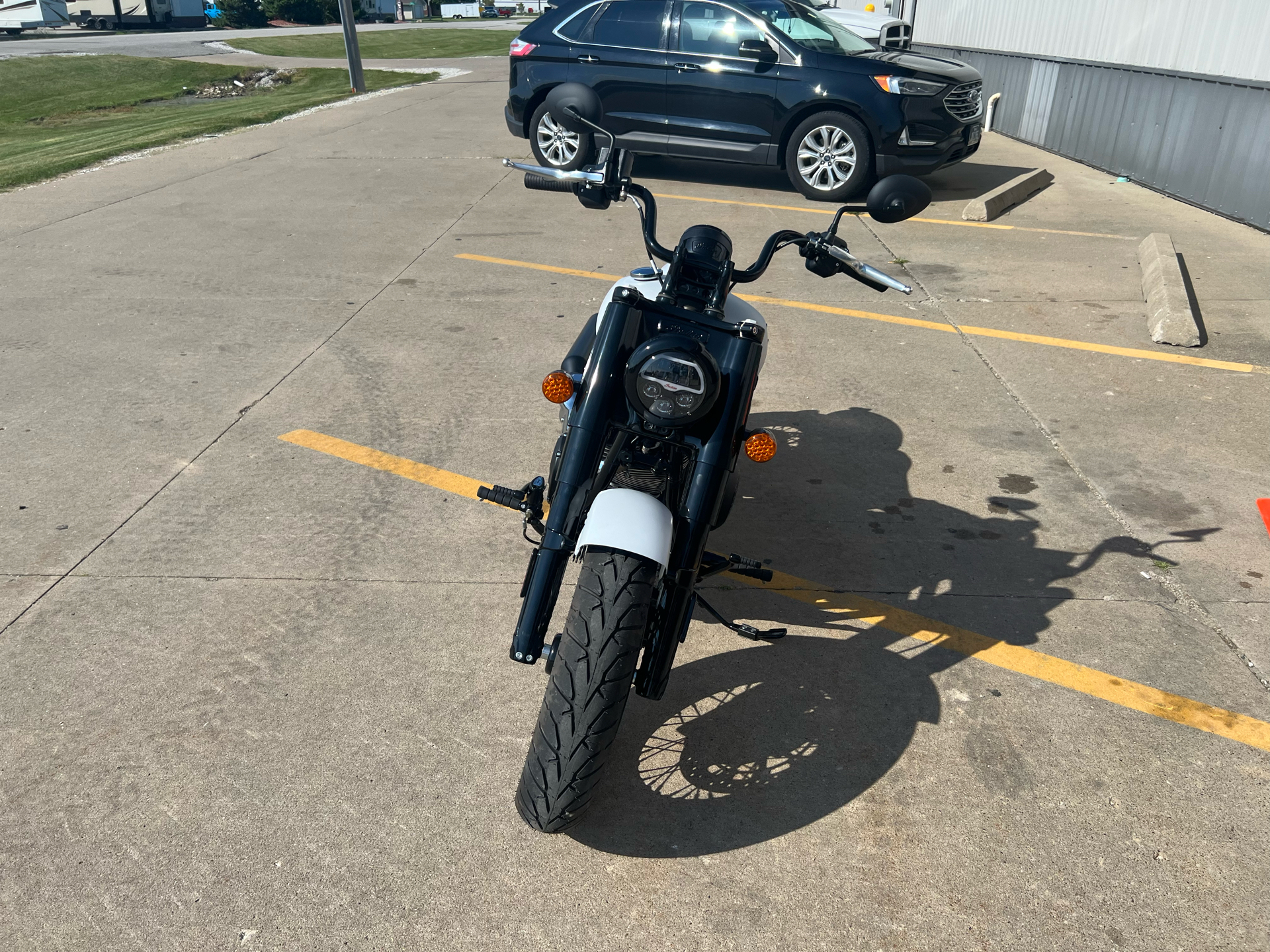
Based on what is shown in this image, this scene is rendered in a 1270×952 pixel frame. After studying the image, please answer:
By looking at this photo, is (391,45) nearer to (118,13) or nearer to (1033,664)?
(118,13)

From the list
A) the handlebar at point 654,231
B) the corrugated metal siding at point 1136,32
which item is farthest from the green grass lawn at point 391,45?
the handlebar at point 654,231

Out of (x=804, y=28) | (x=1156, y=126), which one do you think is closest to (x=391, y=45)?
A: (x=804, y=28)

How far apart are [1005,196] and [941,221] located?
889mm

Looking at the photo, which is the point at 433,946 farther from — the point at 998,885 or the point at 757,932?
the point at 998,885

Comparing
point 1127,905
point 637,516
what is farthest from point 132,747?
point 1127,905

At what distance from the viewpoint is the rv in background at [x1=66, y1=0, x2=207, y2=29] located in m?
46.5

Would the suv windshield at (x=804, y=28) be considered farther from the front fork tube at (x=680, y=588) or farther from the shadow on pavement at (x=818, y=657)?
the front fork tube at (x=680, y=588)

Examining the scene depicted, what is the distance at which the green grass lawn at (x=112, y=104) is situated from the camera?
13.4 metres

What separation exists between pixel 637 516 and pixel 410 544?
178cm

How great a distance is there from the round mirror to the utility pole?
17.0m

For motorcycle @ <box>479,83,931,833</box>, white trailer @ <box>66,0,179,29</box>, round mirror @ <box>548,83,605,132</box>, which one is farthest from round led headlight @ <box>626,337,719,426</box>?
white trailer @ <box>66,0,179,29</box>

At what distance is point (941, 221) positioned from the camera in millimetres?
10000

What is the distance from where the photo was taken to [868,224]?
988cm

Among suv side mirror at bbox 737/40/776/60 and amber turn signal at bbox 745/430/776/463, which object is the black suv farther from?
amber turn signal at bbox 745/430/776/463
